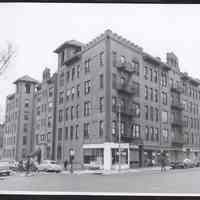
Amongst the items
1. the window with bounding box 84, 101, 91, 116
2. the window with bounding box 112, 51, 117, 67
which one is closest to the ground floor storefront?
the window with bounding box 84, 101, 91, 116

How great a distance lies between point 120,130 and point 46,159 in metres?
5.63

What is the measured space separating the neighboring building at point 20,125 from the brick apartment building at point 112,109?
0.35 m

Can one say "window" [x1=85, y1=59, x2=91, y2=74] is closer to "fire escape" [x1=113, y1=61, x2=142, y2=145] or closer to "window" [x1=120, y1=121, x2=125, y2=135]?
"fire escape" [x1=113, y1=61, x2=142, y2=145]

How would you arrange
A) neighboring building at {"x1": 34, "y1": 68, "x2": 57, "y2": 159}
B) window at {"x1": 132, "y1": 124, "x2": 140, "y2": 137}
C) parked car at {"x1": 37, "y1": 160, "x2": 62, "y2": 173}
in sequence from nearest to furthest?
neighboring building at {"x1": 34, "y1": 68, "x2": 57, "y2": 159}, parked car at {"x1": 37, "y1": 160, "x2": 62, "y2": 173}, window at {"x1": 132, "y1": 124, "x2": 140, "y2": 137}

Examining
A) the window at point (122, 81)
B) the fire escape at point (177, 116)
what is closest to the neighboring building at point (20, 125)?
the window at point (122, 81)

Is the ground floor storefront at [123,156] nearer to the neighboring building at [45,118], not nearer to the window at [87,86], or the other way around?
the neighboring building at [45,118]

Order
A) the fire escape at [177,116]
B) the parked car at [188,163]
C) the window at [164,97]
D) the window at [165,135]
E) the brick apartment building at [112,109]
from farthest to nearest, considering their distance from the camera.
Answer: the window at [164,97] < the window at [165,135] < the brick apartment building at [112,109] < the fire escape at [177,116] < the parked car at [188,163]

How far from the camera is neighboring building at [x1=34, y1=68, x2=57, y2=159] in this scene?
1734 cm

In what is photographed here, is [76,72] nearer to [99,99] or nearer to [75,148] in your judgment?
[99,99]

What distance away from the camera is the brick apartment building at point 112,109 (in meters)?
17.5

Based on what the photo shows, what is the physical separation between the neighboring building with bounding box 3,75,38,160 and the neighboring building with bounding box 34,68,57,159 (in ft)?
1.43

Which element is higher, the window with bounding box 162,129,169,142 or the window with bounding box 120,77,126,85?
the window with bounding box 120,77,126,85

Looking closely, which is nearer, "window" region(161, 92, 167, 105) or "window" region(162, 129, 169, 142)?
"window" region(162, 129, 169, 142)

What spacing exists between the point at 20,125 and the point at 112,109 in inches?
271
